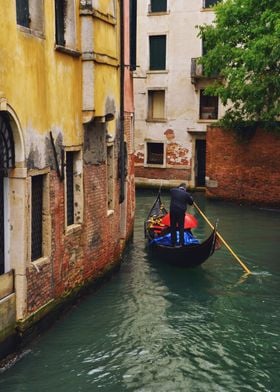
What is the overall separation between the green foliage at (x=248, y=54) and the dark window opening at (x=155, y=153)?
472cm

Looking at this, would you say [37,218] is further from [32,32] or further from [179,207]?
[179,207]

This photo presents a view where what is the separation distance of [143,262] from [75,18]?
4.43 m

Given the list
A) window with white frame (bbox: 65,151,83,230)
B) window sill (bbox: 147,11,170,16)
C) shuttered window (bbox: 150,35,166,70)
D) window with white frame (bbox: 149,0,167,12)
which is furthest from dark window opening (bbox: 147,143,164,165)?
window with white frame (bbox: 65,151,83,230)

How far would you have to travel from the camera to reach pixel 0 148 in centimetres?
523

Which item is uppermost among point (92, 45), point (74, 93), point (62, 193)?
point (92, 45)

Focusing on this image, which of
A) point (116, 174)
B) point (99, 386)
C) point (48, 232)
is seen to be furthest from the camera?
point (116, 174)

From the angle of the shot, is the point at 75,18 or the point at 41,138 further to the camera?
the point at 75,18

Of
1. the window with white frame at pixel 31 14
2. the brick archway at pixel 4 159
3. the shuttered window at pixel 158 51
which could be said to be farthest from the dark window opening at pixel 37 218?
the shuttered window at pixel 158 51

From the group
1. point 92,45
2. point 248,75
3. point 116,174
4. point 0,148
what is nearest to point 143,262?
point 116,174

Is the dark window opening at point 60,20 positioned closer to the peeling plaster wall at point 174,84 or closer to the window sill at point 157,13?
the peeling plaster wall at point 174,84

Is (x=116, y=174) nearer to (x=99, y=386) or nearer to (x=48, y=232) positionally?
(x=48, y=232)

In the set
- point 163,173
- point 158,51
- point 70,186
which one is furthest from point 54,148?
point 158,51

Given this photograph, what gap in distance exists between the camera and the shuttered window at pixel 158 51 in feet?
61.8

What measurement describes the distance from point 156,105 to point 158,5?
3.29 meters
